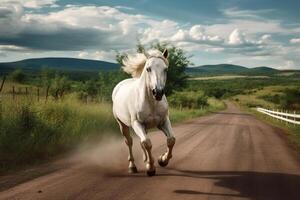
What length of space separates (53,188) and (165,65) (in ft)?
9.38

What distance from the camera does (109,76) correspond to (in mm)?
30188

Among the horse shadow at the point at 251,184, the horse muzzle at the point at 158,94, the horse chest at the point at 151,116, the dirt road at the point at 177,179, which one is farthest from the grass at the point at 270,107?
the horse muzzle at the point at 158,94

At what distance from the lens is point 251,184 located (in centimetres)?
710

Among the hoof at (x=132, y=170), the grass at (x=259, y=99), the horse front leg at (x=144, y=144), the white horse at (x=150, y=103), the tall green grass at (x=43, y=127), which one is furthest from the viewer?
the grass at (x=259, y=99)

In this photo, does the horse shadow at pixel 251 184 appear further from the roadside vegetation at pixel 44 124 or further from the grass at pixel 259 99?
the grass at pixel 259 99

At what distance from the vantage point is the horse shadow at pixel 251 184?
20.7ft

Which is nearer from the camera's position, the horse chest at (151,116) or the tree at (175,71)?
the horse chest at (151,116)

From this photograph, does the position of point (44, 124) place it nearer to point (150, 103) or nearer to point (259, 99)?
point (150, 103)

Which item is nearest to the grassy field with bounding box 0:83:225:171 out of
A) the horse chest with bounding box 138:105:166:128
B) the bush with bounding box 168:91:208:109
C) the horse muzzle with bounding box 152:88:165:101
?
the horse chest with bounding box 138:105:166:128

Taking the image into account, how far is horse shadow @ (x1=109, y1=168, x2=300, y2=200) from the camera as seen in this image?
6324 millimetres

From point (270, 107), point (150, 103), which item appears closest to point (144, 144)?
point (150, 103)

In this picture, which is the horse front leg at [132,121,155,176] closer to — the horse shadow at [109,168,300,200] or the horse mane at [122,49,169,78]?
the horse shadow at [109,168,300,200]

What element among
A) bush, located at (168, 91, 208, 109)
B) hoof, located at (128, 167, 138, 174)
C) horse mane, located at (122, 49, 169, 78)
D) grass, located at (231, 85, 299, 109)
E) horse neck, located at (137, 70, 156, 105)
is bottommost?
grass, located at (231, 85, 299, 109)

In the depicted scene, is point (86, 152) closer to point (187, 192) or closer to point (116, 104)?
point (116, 104)
